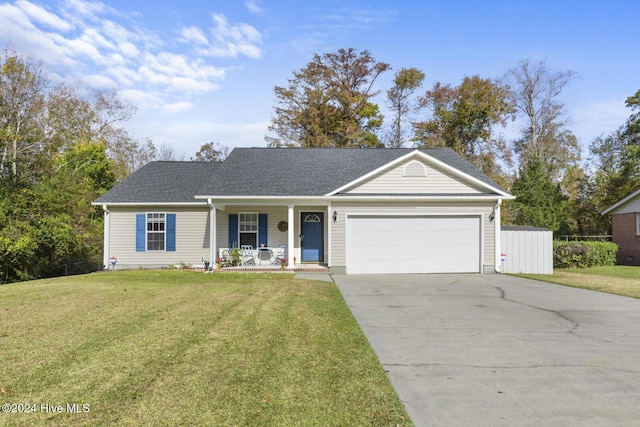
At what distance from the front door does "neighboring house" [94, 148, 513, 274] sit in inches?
1.6

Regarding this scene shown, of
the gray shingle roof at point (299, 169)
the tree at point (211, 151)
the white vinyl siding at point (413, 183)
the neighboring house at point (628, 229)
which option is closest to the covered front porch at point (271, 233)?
the gray shingle roof at point (299, 169)

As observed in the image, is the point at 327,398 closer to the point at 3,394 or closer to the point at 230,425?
the point at 230,425

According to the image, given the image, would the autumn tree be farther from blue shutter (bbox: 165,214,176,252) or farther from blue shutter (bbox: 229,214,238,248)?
blue shutter (bbox: 229,214,238,248)

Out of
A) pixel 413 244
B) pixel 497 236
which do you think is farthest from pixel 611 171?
pixel 413 244

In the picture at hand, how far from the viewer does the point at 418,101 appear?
31.8 m

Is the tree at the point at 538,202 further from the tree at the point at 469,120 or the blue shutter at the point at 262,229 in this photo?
the blue shutter at the point at 262,229

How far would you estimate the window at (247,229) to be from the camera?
15.1m

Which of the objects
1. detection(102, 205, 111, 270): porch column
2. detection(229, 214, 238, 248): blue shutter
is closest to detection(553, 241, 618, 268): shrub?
detection(229, 214, 238, 248): blue shutter

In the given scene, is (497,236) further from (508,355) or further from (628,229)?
(628,229)

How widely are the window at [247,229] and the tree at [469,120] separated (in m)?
19.7

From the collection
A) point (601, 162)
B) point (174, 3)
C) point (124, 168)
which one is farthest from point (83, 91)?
point (601, 162)

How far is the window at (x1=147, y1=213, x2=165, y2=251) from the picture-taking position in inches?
587

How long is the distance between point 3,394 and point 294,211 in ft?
39.1

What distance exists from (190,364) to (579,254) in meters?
18.6
